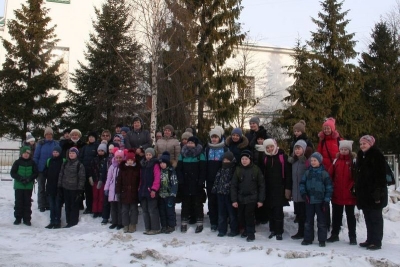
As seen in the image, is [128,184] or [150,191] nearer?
[150,191]

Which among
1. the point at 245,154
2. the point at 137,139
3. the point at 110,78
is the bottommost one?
the point at 245,154

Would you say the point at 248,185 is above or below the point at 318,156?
below

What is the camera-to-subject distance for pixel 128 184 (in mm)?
8945

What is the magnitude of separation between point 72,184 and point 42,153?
170 centimetres

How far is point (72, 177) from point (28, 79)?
12.2 m

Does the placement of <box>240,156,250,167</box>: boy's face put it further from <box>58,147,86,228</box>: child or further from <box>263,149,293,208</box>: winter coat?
<box>58,147,86,228</box>: child

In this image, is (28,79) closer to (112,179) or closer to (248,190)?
(112,179)

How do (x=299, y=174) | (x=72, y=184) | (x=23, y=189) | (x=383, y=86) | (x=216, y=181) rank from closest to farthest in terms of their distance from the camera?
(x=299, y=174), (x=216, y=181), (x=72, y=184), (x=23, y=189), (x=383, y=86)

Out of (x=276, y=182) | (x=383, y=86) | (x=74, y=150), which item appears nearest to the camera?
(x=276, y=182)

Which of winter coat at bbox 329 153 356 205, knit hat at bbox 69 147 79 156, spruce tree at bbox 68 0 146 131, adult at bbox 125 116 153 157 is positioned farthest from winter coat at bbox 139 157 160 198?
spruce tree at bbox 68 0 146 131

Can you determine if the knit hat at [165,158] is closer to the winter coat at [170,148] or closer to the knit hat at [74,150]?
the winter coat at [170,148]

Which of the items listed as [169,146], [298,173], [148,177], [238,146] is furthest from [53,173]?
[298,173]

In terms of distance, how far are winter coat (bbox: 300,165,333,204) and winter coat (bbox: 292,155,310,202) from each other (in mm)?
245

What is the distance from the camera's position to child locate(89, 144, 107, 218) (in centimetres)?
979
